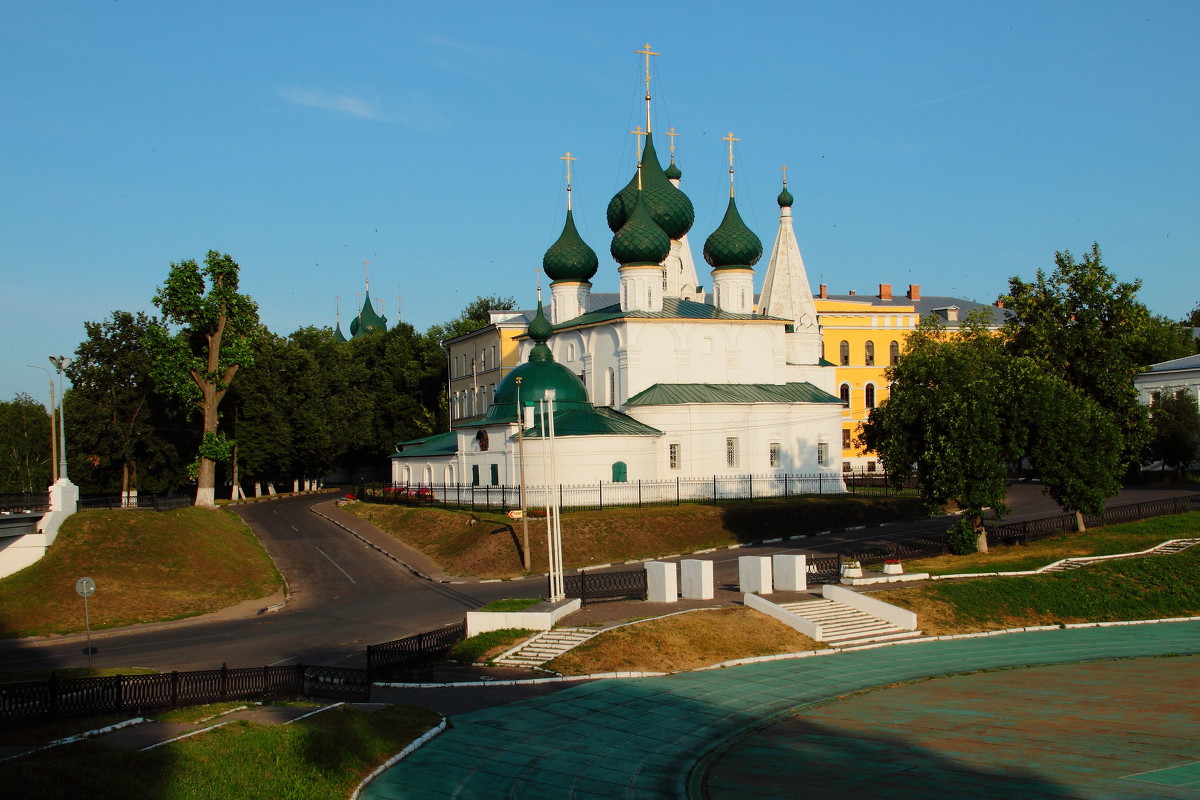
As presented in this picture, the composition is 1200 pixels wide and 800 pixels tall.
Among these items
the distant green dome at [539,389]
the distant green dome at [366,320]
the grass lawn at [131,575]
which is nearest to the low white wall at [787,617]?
the grass lawn at [131,575]

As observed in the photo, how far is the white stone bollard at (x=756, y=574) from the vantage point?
95.4 feet

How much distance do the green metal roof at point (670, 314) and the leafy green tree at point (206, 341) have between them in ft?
48.5

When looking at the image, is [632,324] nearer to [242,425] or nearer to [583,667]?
[242,425]

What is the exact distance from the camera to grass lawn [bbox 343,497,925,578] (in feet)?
124

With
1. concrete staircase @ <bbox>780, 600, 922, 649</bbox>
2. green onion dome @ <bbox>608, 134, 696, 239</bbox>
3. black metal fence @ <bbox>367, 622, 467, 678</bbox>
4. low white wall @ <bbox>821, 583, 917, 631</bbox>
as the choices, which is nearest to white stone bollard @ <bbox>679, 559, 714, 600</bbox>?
concrete staircase @ <bbox>780, 600, 922, 649</bbox>

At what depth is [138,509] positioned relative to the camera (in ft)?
132

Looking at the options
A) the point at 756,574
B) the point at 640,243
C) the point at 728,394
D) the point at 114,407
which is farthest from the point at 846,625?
the point at 114,407

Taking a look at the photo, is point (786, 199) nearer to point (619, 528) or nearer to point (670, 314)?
point (670, 314)

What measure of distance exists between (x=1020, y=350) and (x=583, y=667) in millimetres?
27526

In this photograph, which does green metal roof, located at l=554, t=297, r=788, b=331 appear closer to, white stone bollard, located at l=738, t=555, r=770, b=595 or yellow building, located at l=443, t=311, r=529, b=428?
yellow building, located at l=443, t=311, r=529, b=428

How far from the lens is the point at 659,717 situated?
19719 millimetres

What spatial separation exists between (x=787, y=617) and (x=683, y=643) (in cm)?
337

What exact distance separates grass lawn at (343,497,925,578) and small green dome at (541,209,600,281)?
1476cm

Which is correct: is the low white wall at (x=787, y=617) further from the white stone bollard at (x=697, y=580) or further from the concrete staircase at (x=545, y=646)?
the concrete staircase at (x=545, y=646)
